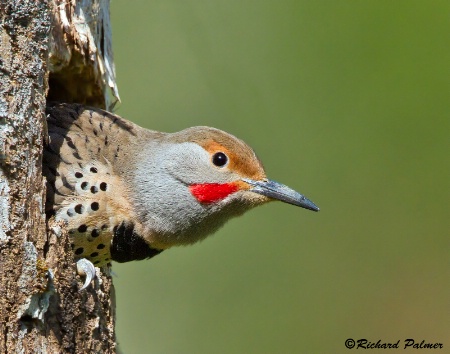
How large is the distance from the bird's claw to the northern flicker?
11 centimetres

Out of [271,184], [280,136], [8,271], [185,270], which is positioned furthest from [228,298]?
[8,271]

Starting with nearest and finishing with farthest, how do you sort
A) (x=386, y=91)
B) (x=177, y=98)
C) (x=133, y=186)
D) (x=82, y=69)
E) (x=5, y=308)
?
1. (x=5, y=308)
2. (x=133, y=186)
3. (x=82, y=69)
4. (x=177, y=98)
5. (x=386, y=91)

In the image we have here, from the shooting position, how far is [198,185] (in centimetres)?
500

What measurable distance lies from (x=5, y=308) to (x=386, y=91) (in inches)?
171

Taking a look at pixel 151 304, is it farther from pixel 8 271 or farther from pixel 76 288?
pixel 8 271

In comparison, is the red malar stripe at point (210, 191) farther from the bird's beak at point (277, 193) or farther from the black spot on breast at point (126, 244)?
the black spot on breast at point (126, 244)

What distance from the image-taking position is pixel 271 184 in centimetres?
512

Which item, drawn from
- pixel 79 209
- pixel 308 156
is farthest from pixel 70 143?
pixel 308 156

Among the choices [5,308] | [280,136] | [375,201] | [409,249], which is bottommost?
[5,308]

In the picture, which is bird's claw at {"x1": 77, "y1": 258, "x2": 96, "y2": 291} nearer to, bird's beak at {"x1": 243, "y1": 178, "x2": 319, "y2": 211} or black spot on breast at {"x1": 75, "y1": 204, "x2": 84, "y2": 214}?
black spot on breast at {"x1": 75, "y1": 204, "x2": 84, "y2": 214}
